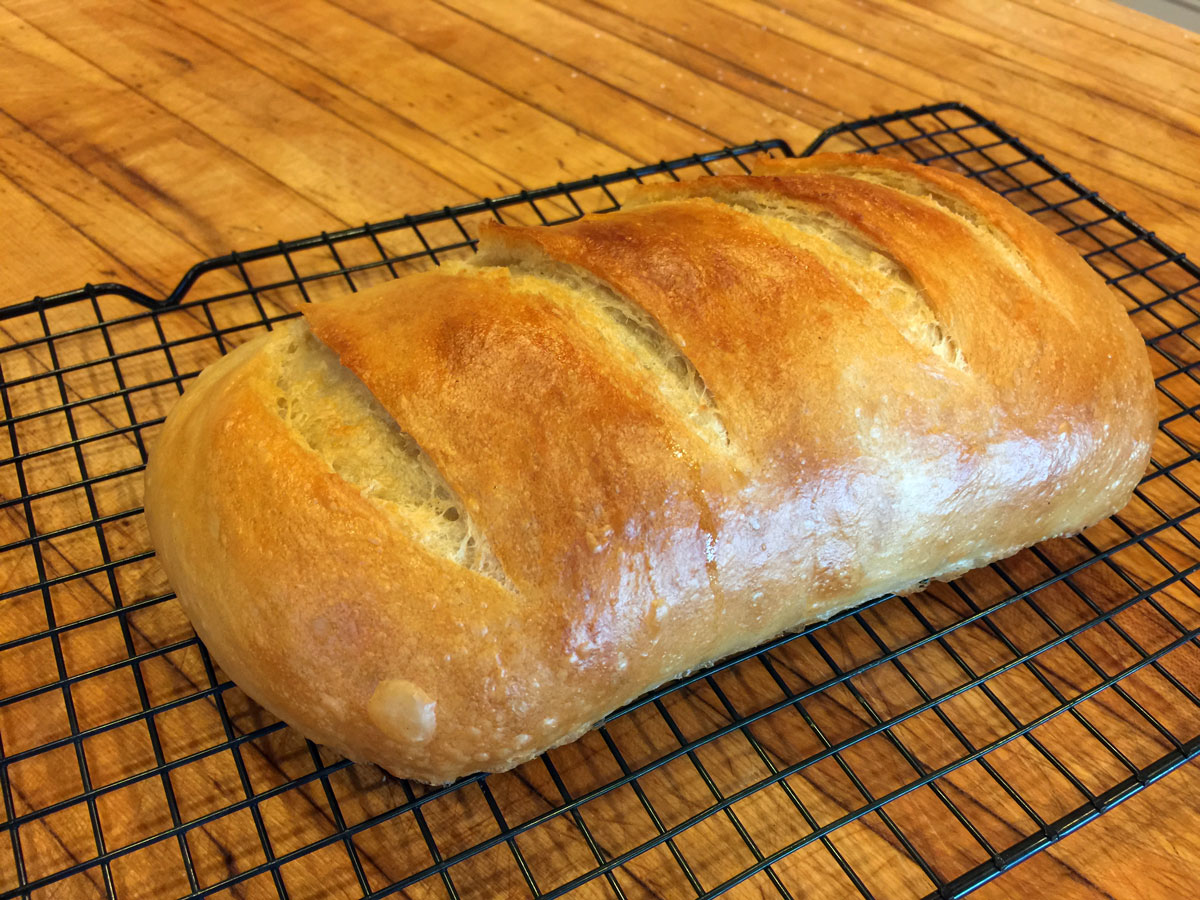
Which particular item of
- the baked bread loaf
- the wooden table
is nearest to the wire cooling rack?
the baked bread loaf

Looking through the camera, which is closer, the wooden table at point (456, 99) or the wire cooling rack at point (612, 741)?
the wire cooling rack at point (612, 741)

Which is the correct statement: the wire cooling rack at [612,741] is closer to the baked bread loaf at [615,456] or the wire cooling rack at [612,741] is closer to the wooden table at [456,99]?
the baked bread loaf at [615,456]

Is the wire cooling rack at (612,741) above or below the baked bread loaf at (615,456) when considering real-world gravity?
below

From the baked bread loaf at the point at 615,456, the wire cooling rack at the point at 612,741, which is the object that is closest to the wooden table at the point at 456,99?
the wire cooling rack at the point at 612,741

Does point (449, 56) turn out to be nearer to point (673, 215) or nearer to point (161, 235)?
point (161, 235)

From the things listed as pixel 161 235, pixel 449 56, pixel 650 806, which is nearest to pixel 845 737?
pixel 650 806

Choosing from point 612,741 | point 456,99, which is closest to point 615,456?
point 612,741
